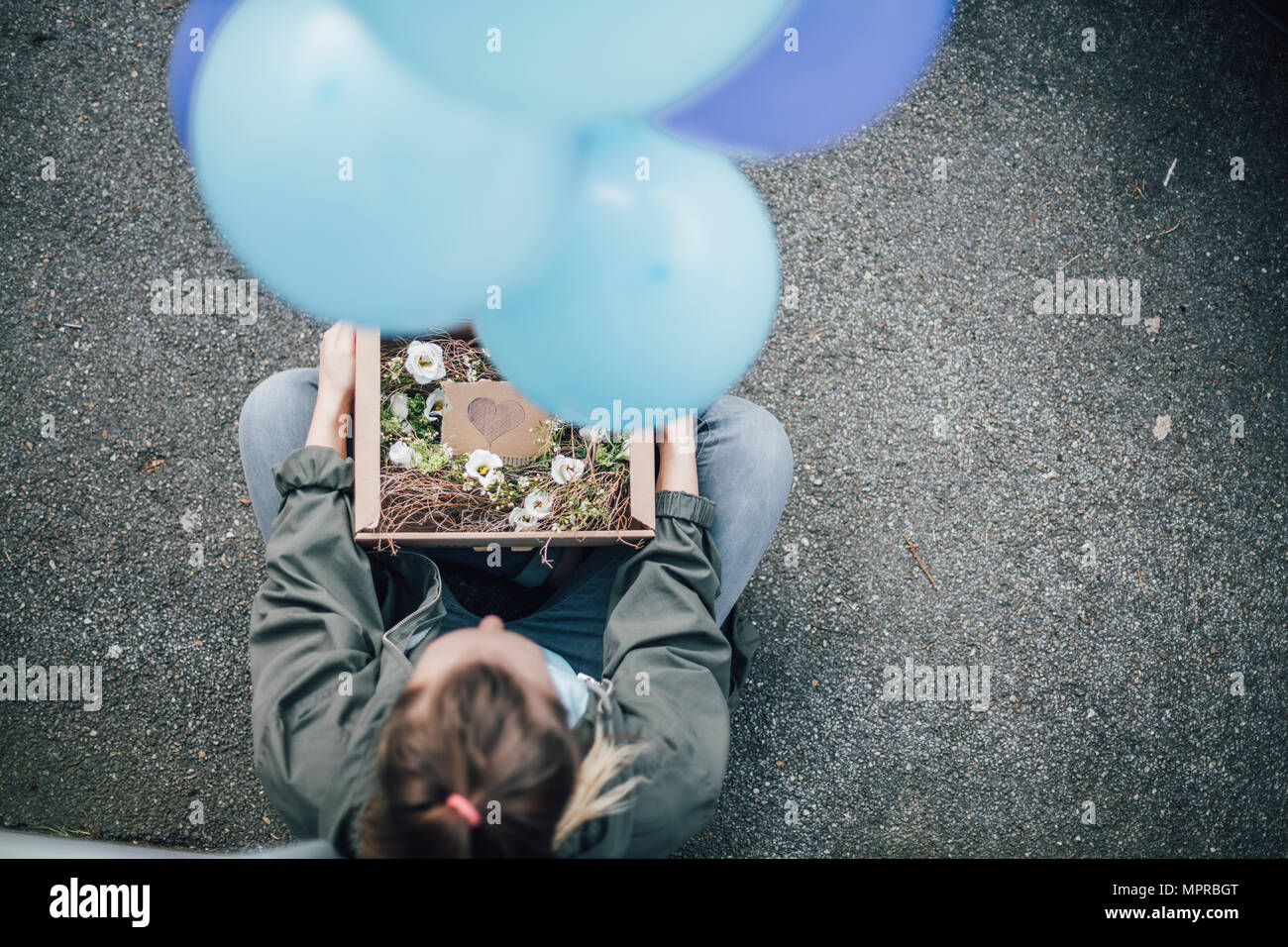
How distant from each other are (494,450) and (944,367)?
108 cm

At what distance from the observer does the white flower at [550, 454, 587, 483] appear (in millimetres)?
1247

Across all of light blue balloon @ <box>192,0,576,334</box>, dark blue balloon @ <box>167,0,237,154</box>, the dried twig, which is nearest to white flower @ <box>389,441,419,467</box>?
light blue balloon @ <box>192,0,576,334</box>

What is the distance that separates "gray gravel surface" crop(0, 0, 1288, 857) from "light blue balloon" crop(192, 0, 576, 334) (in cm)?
86

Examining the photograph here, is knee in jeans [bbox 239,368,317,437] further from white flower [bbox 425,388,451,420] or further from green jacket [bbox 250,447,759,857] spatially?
white flower [bbox 425,388,451,420]

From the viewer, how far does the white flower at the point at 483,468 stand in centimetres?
123

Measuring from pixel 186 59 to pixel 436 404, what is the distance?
1.06 m

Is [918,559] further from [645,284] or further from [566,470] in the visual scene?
[645,284]

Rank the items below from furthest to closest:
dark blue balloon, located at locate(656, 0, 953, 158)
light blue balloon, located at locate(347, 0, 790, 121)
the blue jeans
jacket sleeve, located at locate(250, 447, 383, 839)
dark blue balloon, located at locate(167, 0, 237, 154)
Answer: dark blue balloon, located at locate(656, 0, 953, 158), dark blue balloon, located at locate(167, 0, 237, 154), the blue jeans, jacket sleeve, located at locate(250, 447, 383, 839), light blue balloon, located at locate(347, 0, 790, 121)

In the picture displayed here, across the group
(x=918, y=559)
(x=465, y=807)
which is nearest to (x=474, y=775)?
(x=465, y=807)

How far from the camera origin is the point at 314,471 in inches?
48.3

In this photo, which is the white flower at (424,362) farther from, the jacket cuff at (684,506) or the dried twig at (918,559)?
the dried twig at (918,559)
